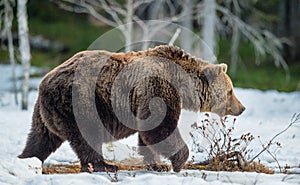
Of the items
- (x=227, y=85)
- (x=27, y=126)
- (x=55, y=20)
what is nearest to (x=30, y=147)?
(x=227, y=85)

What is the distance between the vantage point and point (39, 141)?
6207 mm

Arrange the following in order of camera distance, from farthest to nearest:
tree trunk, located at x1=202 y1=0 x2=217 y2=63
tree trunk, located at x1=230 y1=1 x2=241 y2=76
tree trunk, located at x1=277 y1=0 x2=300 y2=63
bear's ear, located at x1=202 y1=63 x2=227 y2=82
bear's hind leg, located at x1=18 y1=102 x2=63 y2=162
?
tree trunk, located at x1=277 y1=0 x2=300 y2=63, tree trunk, located at x1=230 y1=1 x2=241 y2=76, tree trunk, located at x1=202 y1=0 x2=217 y2=63, bear's ear, located at x1=202 y1=63 x2=227 y2=82, bear's hind leg, located at x1=18 y1=102 x2=63 y2=162

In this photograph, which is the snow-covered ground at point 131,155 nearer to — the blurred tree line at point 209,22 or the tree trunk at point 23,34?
the tree trunk at point 23,34

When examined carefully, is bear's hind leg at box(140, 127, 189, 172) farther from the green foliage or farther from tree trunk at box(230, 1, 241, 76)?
the green foliage

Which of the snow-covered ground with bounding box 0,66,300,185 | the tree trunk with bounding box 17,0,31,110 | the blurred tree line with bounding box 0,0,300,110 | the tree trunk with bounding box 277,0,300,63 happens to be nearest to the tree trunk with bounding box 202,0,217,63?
the blurred tree line with bounding box 0,0,300,110

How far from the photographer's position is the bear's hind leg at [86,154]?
5812 millimetres

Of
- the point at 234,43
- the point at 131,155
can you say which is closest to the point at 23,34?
the point at 131,155

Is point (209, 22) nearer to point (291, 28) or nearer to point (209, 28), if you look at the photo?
point (209, 28)

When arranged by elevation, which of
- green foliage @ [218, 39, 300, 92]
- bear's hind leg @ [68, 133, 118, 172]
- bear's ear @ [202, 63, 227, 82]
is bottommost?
green foliage @ [218, 39, 300, 92]

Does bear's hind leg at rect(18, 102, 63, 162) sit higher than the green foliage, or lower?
higher

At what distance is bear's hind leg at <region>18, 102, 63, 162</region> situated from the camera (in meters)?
6.19

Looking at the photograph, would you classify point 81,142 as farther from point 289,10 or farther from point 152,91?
point 289,10

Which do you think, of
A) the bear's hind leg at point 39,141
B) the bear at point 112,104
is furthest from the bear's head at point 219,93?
the bear's hind leg at point 39,141

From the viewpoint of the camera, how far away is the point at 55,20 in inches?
1226
